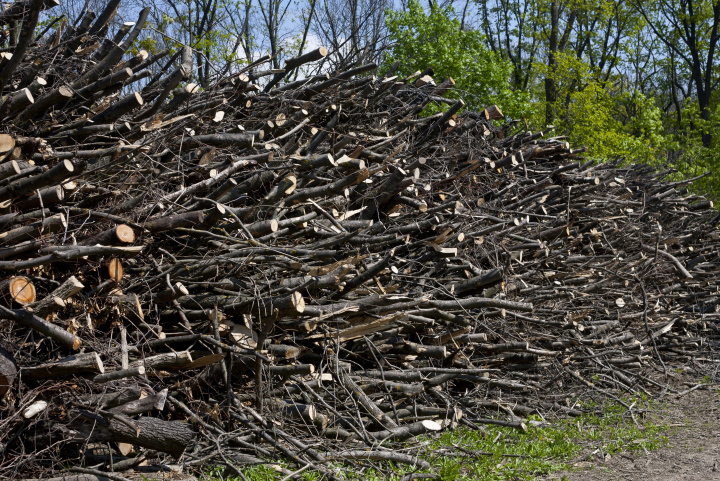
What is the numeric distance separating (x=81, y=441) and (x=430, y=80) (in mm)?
5544

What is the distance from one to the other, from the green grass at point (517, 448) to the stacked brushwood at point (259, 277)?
0.41 ft

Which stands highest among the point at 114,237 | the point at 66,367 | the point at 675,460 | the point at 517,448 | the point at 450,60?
the point at 450,60

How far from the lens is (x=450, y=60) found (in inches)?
622

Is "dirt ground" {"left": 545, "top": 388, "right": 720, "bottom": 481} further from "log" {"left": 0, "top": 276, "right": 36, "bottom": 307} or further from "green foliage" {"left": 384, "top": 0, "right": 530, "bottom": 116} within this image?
"green foliage" {"left": 384, "top": 0, "right": 530, "bottom": 116}

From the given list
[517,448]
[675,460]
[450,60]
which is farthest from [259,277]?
[450,60]

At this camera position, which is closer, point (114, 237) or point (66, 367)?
point (66, 367)

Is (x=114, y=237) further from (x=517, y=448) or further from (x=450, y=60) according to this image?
(x=450, y=60)

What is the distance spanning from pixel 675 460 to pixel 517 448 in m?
1.18

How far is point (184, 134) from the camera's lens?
4578 millimetres

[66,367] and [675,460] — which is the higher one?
[66,367]

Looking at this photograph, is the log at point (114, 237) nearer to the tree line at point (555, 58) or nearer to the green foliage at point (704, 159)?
the tree line at point (555, 58)

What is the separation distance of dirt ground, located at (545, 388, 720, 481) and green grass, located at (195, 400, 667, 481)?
0.31ft

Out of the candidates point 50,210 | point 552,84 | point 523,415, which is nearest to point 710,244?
point 523,415

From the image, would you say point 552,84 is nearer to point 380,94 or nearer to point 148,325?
point 380,94
